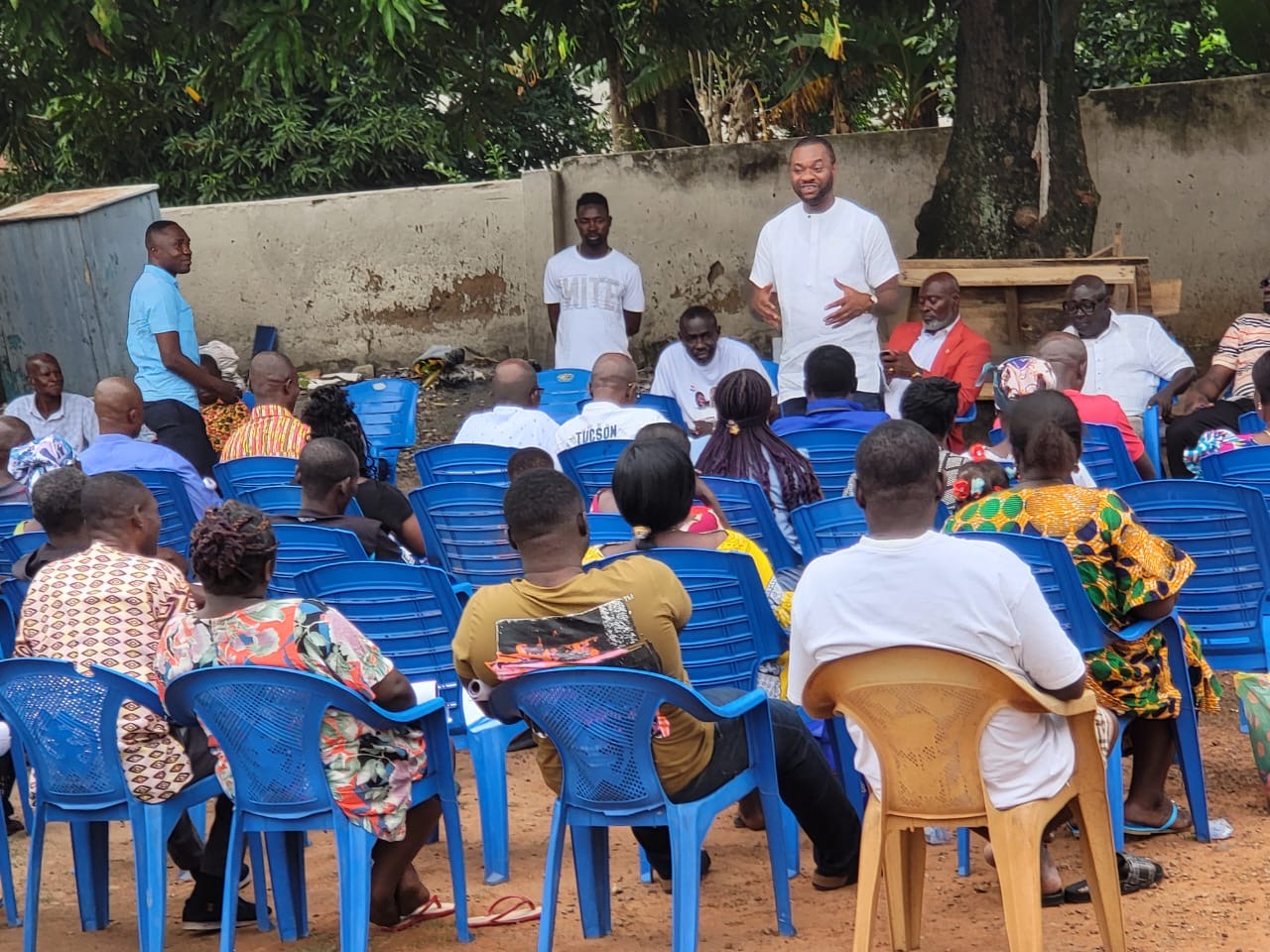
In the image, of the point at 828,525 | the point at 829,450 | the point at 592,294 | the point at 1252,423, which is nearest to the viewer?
the point at 828,525

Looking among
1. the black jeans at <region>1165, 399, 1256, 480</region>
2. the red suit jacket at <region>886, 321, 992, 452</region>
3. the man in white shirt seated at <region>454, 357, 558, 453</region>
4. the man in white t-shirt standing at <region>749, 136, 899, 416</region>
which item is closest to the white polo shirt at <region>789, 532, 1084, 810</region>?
the man in white shirt seated at <region>454, 357, 558, 453</region>

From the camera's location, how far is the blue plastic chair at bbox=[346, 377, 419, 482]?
8.62m

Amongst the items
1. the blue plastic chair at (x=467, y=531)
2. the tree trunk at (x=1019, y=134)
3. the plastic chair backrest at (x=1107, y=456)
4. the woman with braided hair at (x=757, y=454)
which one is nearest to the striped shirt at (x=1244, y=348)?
the plastic chair backrest at (x=1107, y=456)

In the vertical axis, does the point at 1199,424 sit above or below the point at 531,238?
below

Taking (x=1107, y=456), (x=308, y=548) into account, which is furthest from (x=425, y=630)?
(x=1107, y=456)

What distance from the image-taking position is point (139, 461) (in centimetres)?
655

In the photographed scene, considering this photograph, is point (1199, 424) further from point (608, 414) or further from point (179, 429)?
point (179, 429)

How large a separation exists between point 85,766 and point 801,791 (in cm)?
182

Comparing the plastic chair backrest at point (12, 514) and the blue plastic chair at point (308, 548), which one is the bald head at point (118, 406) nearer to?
the plastic chair backrest at point (12, 514)

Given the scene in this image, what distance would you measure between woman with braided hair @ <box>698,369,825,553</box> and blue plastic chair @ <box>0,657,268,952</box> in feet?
7.76

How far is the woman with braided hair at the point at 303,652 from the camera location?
392 centimetres

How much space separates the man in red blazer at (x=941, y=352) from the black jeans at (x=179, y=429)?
131 inches

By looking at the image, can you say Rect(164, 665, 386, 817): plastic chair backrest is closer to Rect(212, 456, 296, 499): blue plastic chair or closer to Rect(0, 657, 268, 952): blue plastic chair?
Rect(0, 657, 268, 952): blue plastic chair

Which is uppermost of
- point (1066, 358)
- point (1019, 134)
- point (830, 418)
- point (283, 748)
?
point (1019, 134)
